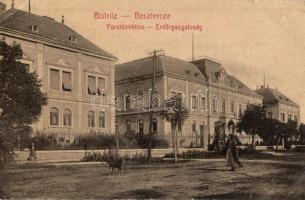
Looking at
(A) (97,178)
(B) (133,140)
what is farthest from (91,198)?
(B) (133,140)

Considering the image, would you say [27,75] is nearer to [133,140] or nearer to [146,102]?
[133,140]

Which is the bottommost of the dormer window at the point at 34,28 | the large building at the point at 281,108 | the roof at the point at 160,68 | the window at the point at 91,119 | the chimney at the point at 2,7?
the window at the point at 91,119

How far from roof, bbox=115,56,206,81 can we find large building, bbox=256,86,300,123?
11726mm

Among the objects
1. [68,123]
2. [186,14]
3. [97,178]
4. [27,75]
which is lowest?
[97,178]

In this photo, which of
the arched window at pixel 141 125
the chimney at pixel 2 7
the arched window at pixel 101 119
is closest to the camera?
the chimney at pixel 2 7

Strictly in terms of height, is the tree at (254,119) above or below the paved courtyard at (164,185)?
above

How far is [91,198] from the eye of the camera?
28.6 ft

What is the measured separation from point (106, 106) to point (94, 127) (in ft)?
5.78

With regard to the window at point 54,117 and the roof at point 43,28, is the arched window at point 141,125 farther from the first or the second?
the window at point 54,117

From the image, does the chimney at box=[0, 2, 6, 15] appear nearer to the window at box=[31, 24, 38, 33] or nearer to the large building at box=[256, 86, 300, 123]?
the window at box=[31, 24, 38, 33]

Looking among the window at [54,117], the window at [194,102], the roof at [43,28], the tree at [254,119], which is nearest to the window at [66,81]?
the window at [54,117]

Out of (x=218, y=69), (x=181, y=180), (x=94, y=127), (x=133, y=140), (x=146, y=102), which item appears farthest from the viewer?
(x=218, y=69)

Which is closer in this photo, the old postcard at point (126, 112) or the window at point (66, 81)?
the old postcard at point (126, 112)

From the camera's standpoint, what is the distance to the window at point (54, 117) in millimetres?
24319
